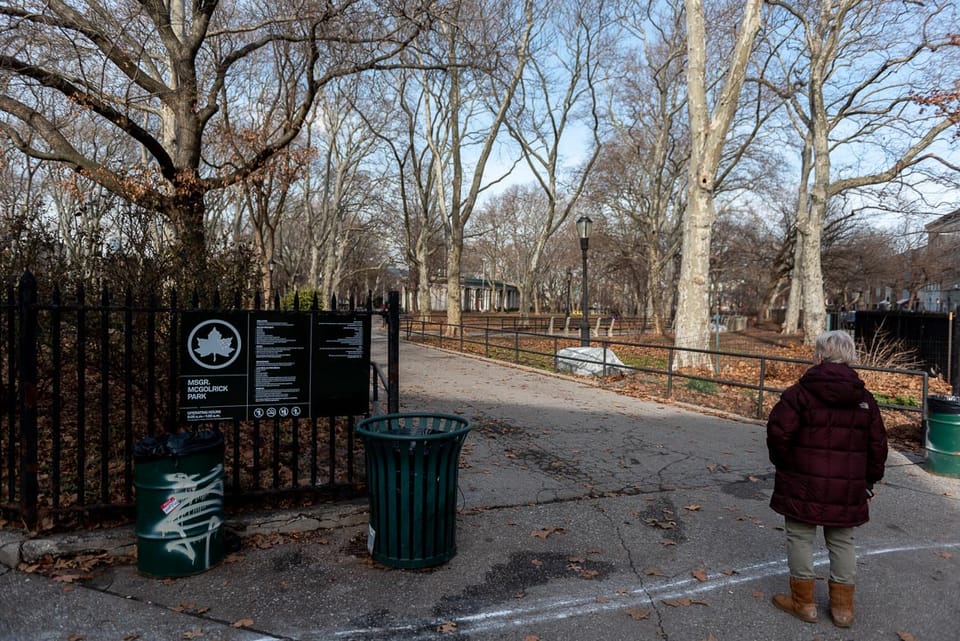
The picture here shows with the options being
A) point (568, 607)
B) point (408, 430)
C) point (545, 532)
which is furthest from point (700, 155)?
point (568, 607)

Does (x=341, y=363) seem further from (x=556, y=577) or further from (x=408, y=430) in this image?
(x=556, y=577)

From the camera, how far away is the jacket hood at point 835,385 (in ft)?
10.9

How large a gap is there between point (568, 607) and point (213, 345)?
2.95 m

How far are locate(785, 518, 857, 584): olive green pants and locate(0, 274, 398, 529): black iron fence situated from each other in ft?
9.28

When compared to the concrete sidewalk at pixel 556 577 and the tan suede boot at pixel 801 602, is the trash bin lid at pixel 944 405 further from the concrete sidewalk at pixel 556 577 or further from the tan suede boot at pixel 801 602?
the tan suede boot at pixel 801 602

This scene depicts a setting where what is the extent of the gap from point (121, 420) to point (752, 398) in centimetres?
1010

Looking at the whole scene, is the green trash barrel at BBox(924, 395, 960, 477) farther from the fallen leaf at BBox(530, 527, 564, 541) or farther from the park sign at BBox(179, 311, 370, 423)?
the park sign at BBox(179, 311, 370, 423)

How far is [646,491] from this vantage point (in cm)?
576

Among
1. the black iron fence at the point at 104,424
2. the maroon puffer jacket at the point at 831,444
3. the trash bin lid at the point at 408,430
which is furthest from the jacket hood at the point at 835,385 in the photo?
the black iron fence at the point at 104,424

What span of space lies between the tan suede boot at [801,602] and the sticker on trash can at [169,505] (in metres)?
3.66

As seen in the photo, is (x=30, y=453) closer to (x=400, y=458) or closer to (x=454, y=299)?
(x=400, y=458)

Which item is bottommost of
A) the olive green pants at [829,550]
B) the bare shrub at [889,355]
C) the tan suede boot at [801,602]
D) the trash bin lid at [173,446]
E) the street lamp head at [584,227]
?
the tan suede boot at [801,602]

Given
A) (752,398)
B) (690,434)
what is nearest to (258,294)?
(690,434)

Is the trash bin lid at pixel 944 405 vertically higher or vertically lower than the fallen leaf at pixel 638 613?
higher
